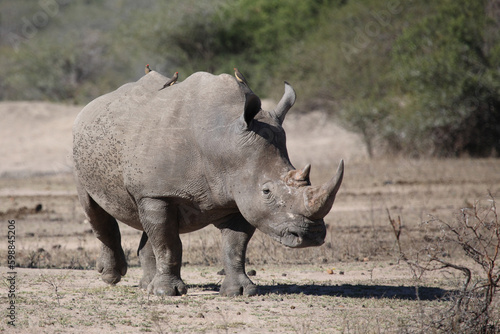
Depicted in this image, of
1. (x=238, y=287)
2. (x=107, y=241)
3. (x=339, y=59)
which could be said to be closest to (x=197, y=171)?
(x=238, y=287)

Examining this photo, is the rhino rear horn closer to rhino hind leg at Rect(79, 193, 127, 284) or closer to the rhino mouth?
the rhino mouth

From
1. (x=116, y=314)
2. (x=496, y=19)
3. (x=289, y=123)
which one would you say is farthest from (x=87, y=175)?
(x=289, y=123)

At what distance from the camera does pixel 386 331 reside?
17.0 feet

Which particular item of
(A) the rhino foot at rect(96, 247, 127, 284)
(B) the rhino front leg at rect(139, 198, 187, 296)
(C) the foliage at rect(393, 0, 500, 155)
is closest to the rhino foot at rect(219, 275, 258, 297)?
(B) the rhino front leg at rect(139, 198, 187, 296)

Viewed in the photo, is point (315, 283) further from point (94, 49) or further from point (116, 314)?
point (94, 49)

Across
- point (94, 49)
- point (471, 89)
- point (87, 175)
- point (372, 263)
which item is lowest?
point (372, 263)

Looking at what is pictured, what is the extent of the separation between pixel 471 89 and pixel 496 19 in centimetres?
224

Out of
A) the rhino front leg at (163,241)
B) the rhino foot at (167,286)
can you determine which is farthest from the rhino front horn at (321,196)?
the rhino foot at (167,286)

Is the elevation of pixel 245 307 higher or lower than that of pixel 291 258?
lower

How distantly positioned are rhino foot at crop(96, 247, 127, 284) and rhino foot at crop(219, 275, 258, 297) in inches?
51.3

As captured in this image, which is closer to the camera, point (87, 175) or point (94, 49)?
point (87, 175)

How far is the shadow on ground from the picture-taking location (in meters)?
6.72

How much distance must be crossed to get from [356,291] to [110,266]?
7.90ft

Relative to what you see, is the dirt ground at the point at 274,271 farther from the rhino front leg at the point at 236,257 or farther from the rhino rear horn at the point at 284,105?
the rhino rear horn at the point at 284,105
